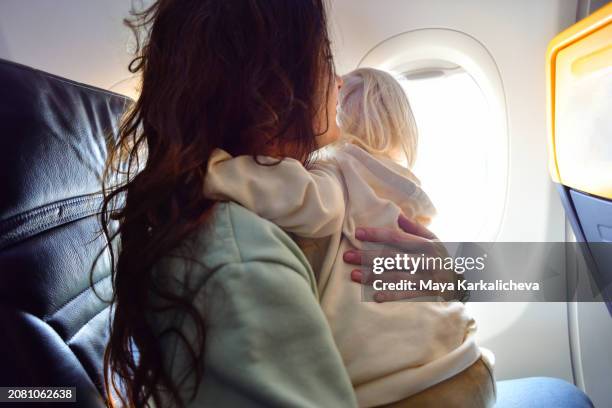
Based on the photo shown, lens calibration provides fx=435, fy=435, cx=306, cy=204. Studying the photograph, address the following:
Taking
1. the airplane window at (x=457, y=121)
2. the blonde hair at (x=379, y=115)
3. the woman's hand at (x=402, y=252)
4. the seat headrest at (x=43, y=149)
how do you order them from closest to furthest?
the seat headrest at (x=43, y=149), the woman's hand at (x=402, y=252), the blonde hair at (x=379, y=115), the airplane window at (x=457, y=121)

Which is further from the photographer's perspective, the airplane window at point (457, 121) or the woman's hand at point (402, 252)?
the airplane window at point (457, 121)

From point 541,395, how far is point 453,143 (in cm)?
99

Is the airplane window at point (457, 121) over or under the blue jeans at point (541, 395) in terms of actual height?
over

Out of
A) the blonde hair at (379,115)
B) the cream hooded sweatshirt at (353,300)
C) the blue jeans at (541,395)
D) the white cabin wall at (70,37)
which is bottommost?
the blue jeans at (541,395)

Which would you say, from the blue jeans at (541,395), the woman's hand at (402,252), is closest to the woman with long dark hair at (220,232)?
the woman's hand at (402,252)

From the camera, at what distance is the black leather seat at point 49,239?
2.03ft

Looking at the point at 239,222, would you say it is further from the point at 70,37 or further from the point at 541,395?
the point at 70,37

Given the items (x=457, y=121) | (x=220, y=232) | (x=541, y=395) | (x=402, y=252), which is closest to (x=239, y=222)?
(x=220, y=232)

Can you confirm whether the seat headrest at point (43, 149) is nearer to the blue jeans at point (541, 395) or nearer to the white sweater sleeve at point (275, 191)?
the white sweater sleeve at point (275, 191)

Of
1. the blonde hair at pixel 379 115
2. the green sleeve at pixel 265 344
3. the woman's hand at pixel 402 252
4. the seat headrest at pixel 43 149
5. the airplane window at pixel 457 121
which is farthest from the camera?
the airplane window at pixel 457 121

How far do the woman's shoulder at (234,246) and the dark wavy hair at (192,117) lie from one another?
0.7 inches

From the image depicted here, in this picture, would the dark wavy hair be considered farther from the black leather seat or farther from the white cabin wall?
the white cabin wall

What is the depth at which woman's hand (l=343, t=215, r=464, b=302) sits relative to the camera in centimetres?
78

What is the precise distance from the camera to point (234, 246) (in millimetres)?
570
